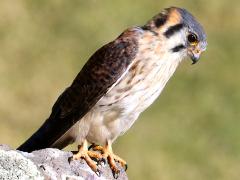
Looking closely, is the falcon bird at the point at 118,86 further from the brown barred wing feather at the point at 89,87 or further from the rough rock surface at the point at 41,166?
the rough rock surface at the point at 41,166

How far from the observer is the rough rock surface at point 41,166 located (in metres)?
8.04

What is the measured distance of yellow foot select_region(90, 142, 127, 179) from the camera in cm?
923

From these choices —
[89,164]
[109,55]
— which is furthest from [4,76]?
[89,164]

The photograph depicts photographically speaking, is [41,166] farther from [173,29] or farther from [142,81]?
[173,29]

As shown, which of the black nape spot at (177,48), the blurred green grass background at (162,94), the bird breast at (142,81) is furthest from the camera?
the blurred green grass background at (162,94)

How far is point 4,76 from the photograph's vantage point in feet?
55.0

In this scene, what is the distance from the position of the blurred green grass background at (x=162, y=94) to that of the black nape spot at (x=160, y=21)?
4707mm

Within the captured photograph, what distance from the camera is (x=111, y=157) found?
958cm

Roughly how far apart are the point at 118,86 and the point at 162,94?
284 inches

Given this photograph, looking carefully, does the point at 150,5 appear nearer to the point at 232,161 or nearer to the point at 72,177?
the point at 232,161

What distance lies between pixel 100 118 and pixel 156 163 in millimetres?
5701

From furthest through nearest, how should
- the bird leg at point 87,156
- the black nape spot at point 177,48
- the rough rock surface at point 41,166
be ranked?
the black nape spot at point 177,48, the bird leg at point 87,156, the rough rock surface at point 41,166

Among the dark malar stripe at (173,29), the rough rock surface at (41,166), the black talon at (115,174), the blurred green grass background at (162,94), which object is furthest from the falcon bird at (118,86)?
the blurred green grass background at (162,94)

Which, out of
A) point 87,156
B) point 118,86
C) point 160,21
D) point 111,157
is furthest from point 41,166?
point 160,21
